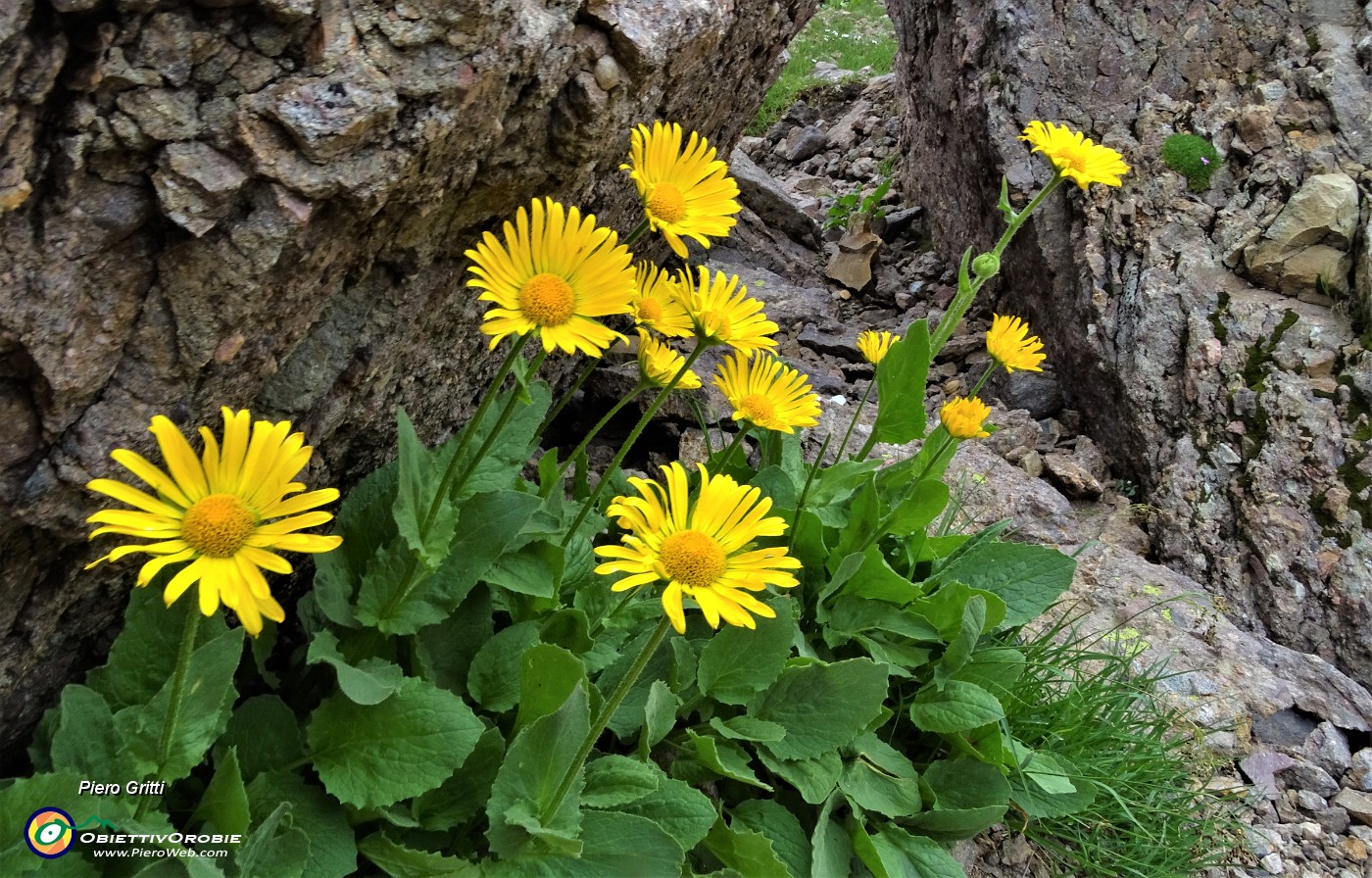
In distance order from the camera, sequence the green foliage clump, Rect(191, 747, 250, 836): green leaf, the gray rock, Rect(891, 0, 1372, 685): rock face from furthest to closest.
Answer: the gray rock → the green foliage clump → Rect(891, 0, 1372, 685): rock face → Rect(191, 747, 250, 836): green leaf

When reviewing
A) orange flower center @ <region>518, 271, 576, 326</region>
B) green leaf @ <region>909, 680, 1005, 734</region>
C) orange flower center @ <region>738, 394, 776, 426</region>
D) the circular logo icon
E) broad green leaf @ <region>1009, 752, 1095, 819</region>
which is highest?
orange flower center @ <region>518, 271, 576, 326</region>

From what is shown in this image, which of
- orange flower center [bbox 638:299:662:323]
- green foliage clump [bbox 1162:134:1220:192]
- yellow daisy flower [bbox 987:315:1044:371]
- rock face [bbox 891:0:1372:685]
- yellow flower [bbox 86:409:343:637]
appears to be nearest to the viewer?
yellow flower [bbox 86:409:343:637]

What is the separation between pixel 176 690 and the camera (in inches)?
56.1

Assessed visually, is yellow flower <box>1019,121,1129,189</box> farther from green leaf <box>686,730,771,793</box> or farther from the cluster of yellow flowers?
green leaf <box>686,730,771,793</box>

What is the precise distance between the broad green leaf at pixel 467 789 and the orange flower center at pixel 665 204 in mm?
1171

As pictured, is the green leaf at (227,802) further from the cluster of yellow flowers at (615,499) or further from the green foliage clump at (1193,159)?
the green foliage clump at (1193,159)

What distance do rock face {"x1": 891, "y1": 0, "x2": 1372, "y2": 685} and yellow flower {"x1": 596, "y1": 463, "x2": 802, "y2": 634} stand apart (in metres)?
2.97

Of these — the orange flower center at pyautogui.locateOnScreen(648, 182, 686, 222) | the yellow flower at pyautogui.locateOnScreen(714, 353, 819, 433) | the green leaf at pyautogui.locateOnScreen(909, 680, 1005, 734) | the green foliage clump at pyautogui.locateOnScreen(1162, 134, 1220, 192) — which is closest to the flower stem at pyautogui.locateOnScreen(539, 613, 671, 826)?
the orange flower center at pyautogui.locateOnScreen(648, 182, 686, 222)

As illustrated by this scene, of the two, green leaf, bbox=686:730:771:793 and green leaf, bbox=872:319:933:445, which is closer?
green leaf, bbox=686:730:771:793

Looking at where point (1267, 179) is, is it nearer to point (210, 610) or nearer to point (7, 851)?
point (210, 610)

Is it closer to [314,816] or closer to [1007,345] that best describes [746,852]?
[314,816]

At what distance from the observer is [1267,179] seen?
177 inches

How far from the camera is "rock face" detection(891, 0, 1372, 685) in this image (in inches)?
150

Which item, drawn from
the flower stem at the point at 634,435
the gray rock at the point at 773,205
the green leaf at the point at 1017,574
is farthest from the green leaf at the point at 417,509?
the gray rock at the point at 773,205
